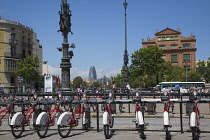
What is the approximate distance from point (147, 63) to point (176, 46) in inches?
1788

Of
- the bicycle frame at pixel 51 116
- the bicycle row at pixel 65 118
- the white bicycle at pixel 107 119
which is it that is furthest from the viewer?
the bicycle frame at pixel 51 116

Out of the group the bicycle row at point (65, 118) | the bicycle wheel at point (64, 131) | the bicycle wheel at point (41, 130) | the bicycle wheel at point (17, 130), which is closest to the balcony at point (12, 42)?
the bicycle row at point (65, 118)

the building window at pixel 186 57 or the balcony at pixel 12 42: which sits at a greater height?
the balcony at pixel 12 42

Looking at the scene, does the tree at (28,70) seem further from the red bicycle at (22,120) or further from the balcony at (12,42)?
the red bicycle at (22,120)

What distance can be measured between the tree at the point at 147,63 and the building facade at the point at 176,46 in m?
39.8

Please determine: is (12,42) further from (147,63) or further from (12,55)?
(147,63)

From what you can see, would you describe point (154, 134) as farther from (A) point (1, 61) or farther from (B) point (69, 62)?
(A) point (1, 61)

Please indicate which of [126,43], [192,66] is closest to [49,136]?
[126,43]

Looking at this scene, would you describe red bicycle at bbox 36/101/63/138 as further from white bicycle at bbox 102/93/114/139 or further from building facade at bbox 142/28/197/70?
building facade at bbox 142/28/197/70

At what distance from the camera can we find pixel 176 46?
100062 mm

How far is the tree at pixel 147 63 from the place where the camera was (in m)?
58.5

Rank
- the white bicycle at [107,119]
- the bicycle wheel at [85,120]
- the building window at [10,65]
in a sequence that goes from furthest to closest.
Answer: the building window at [10,65] < the bicycle wheel at [85,120] < the white bicycle at [107,119]

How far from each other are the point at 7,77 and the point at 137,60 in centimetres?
2964

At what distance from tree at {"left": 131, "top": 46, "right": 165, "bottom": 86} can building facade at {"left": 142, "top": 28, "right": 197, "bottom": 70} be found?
39792 mm
